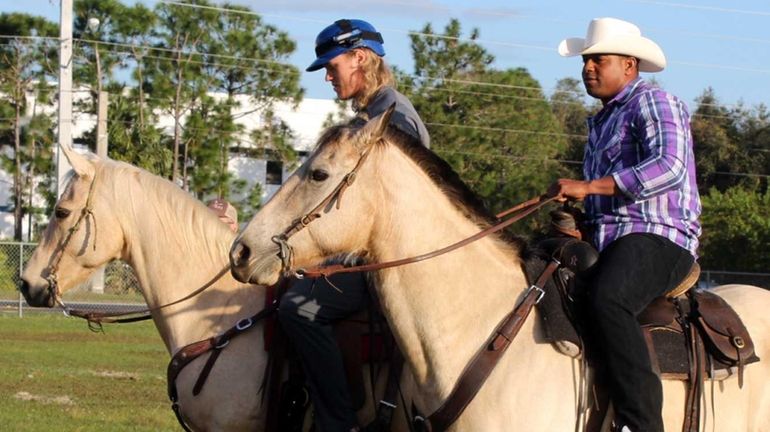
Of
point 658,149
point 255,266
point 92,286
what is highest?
point 658,149

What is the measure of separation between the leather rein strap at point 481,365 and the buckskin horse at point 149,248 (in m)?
2.06

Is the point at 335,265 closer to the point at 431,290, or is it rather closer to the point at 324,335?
the point at 431,290

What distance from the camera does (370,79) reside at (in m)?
6.80

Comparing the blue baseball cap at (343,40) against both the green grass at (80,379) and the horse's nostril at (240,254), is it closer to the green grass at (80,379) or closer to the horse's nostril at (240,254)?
the horse's nostril at (240,254)

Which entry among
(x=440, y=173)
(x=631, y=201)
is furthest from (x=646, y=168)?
(x=440, y=173)

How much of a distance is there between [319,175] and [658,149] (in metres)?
1.65

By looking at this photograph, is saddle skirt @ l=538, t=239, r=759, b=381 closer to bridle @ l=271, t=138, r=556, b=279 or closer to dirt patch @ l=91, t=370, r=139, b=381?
bridle @ l=271, t=138, r=556, b=279

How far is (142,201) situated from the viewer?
24.7 feet

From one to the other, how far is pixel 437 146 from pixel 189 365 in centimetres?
4601

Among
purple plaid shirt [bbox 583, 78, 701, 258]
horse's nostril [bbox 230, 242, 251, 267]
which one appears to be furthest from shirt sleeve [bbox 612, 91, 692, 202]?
horse's nostril [bbox 230, 242, 251, 267]

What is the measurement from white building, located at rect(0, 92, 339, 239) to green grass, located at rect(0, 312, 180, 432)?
86.0ft

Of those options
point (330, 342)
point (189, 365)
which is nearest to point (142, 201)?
point (189, 365)

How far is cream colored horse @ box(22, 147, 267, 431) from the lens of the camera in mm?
7402

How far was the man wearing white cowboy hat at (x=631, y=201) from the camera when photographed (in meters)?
5.59
